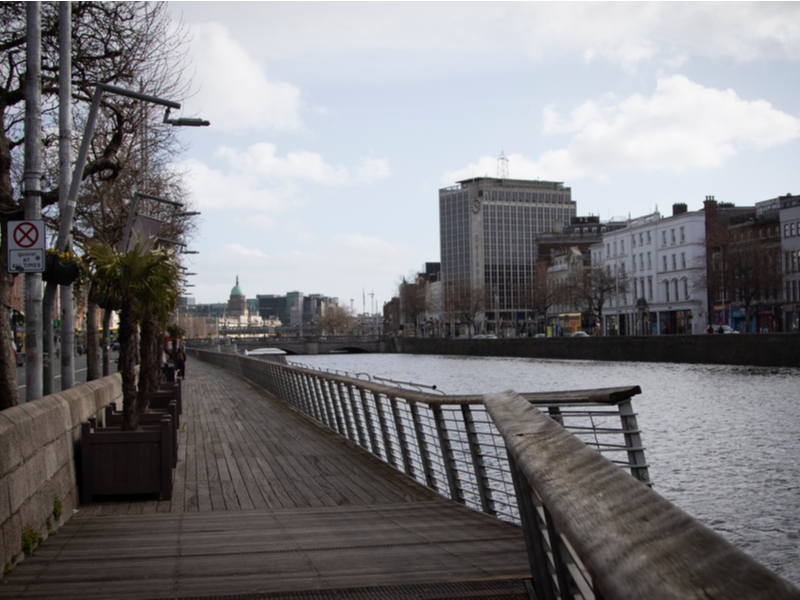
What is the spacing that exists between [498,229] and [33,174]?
15804cm

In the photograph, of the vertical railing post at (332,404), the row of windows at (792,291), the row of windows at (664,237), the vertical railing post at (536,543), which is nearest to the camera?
the vertical railing post at (536,543)

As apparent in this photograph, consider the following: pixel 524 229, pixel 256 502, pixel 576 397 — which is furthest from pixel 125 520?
pixel 524 229

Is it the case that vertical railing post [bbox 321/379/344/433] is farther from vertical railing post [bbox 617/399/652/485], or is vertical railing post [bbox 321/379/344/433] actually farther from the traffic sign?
vertical railing post [bbox 617/399/652/485]

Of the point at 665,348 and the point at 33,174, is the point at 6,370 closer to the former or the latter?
the point at 33,174

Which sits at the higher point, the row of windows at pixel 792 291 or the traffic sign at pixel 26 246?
the row of windows at pixel 792 291

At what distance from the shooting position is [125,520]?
Answer: 7.46 meters

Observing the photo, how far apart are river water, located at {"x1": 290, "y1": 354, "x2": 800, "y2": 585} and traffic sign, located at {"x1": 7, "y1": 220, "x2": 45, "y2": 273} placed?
8.92m

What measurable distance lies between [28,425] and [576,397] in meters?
3.86

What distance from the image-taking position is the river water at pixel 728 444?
1358 cm

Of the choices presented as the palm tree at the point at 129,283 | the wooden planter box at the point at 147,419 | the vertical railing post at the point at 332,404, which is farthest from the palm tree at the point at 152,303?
the vertical railing post at the point at 332,404

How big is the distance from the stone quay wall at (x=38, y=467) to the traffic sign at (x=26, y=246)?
259cm

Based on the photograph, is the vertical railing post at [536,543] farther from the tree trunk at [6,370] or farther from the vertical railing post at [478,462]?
the tree trunk at [6,370]

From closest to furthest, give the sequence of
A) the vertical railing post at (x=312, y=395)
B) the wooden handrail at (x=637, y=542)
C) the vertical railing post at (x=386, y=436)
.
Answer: the wooden handrail at (x=637, y=542)
the vertical railing post at (x=386, y=436)
the vertical railing post at (x=312, y=395)

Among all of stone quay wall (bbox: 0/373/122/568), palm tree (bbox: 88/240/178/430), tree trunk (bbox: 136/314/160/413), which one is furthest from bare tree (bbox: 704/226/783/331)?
stone quay wall (bbox: 0/373/122/568)
